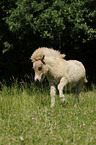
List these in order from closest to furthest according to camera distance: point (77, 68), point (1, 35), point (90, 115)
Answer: point (90, 115), point (77, 68), point (1, 35)

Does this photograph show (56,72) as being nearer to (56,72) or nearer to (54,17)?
(56,72)

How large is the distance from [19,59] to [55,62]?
8.17 m

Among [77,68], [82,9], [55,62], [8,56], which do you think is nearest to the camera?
[55,62]

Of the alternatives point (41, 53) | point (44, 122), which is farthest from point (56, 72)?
point (44, 122)

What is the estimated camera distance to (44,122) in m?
5.33

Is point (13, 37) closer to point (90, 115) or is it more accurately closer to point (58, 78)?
point (58, 78)

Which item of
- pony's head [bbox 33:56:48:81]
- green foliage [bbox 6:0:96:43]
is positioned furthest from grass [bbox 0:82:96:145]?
green foliage [bbox 6:0:96:43]

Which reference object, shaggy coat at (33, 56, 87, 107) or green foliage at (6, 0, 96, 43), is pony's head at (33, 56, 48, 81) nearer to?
shaggy coat at (33, 56, 87, 107)

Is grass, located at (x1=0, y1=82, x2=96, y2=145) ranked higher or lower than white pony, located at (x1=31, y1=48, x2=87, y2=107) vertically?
lower

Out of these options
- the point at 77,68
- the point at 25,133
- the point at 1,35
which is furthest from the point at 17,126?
the point at 1,35

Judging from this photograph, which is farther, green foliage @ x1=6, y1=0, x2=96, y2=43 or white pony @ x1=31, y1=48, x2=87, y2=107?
green foliage @ x1=6, y1=0, x2=96, y2=43

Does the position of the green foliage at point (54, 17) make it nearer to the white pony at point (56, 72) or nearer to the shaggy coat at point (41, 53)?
the shaggy coat at point (41, 53)

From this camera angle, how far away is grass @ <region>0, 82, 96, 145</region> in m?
4.31

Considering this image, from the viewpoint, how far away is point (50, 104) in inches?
274
